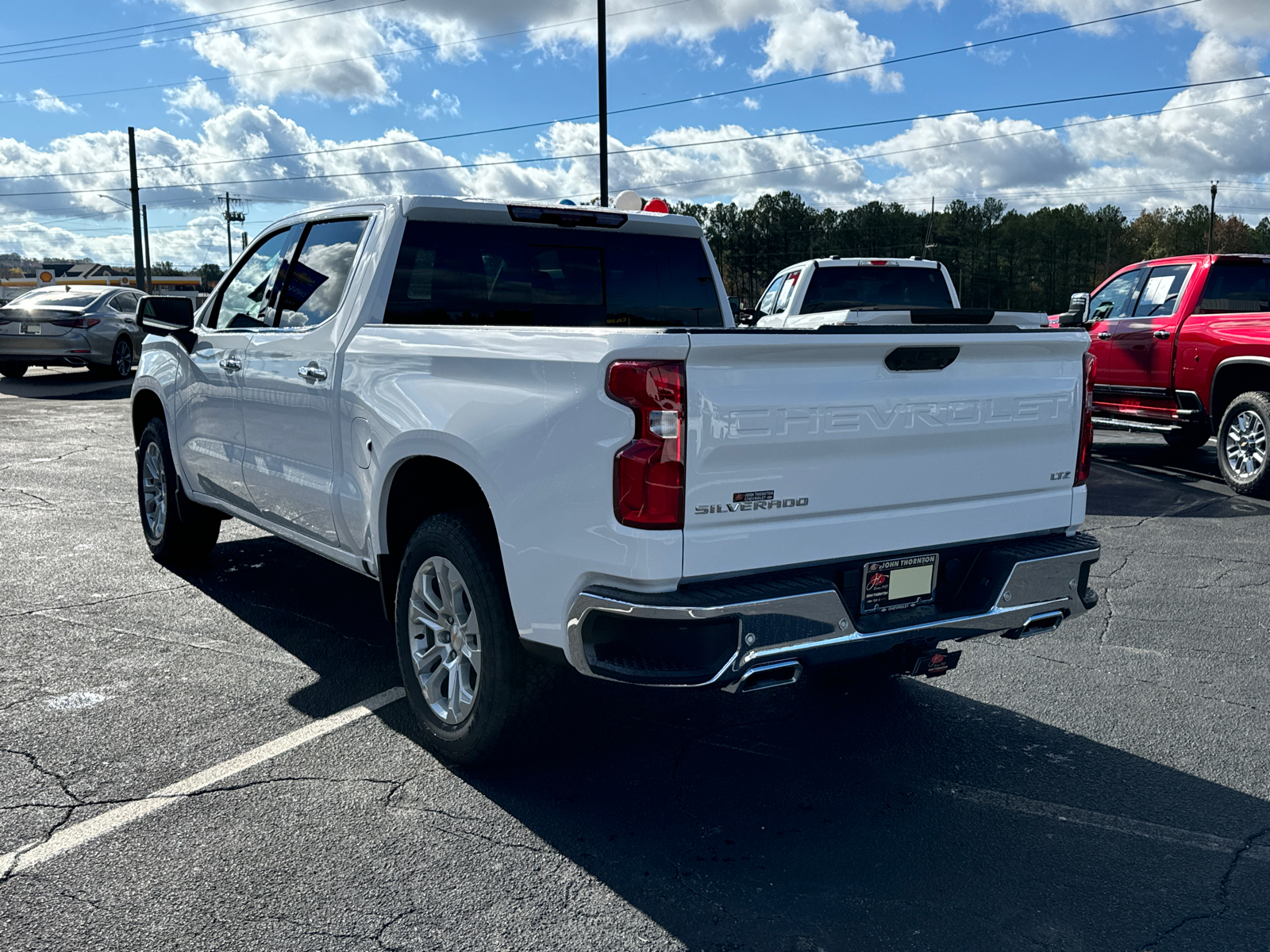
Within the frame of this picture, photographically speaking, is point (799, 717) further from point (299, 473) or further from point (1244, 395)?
point (1244, 395)

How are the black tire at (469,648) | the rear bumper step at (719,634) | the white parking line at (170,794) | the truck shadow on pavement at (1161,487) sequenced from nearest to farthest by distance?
1. the rear bumper step at (719,634)
2. the white parking line at (170,794)
3. the black tire at (469,648)
4. the truck shadow on pavement at (1161,487)

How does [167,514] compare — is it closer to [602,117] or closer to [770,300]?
[770,300]

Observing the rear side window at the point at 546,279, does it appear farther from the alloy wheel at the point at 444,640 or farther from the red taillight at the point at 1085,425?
the red taillight at the point at 1085,425

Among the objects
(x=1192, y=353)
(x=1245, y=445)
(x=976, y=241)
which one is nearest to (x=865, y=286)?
(x=1192, y=353)

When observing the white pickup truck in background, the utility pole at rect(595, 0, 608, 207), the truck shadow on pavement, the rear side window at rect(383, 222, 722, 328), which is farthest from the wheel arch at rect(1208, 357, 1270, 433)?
the utility pole at rect(595, 0, 608, 207)

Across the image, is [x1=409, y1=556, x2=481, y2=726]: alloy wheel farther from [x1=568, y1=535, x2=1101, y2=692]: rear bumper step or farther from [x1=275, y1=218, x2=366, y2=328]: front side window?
[x1=275, y1=218, x2=366, y2=328]: front side window

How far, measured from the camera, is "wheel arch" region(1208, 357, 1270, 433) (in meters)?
9.98

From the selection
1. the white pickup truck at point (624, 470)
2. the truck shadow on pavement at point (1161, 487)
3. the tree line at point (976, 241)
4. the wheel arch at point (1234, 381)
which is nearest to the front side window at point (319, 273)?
the white pickup truck at point (624, 470)

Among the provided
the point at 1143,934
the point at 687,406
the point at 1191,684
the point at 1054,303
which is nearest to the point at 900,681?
the point at 1191,684

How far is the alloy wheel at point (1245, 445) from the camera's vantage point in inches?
384

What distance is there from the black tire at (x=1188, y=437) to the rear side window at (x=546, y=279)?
737 cm

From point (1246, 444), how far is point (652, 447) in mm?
8765

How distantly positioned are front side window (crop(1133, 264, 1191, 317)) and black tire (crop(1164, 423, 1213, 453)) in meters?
1.17

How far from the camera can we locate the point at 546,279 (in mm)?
5043
